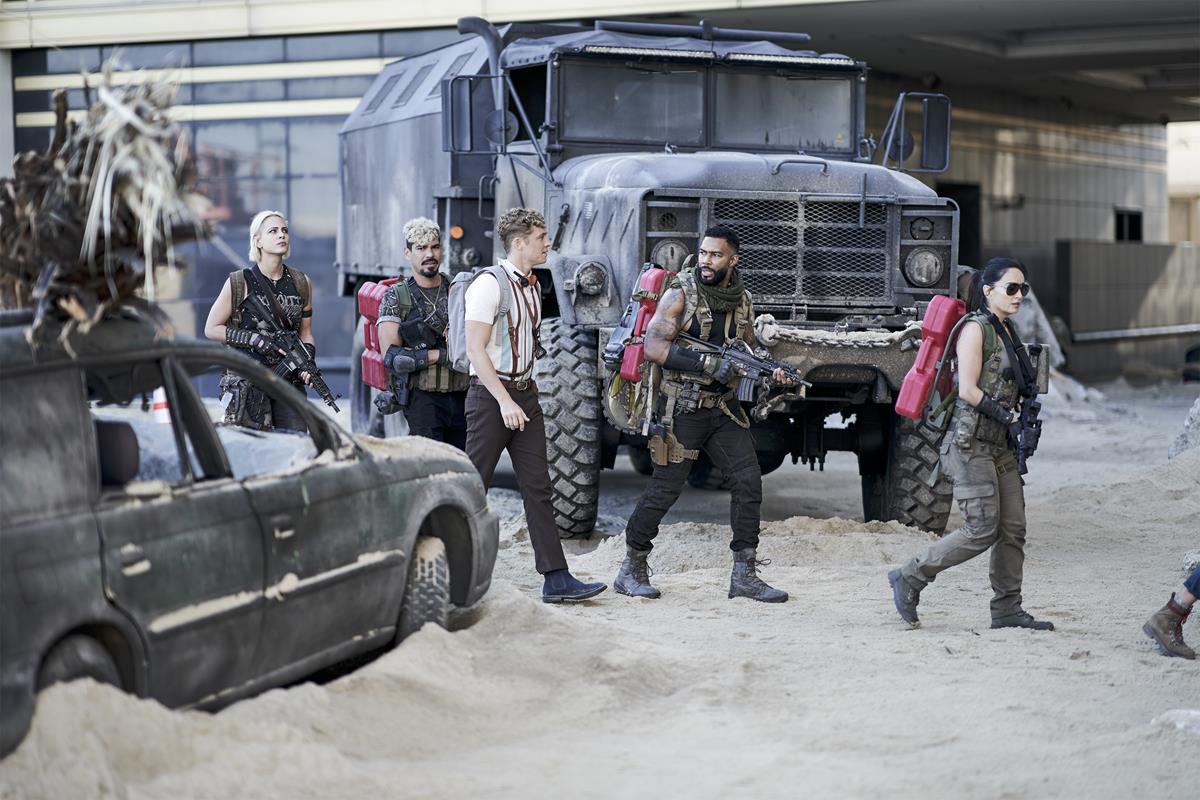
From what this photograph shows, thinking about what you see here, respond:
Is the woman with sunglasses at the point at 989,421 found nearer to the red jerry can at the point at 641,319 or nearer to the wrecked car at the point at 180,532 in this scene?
the red jerry can at the point at 641,319

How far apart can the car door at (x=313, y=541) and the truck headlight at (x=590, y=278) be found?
3.61 meters

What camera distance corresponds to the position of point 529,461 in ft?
25.2

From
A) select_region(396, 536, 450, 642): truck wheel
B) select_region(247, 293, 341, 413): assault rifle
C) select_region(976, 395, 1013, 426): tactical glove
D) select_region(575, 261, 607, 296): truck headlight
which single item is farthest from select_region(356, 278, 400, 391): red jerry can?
select_region(976, 395, 1013, 426): tactical glove

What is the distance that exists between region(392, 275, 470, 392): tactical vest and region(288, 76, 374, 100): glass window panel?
12.0 metres

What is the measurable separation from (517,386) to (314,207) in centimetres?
1373

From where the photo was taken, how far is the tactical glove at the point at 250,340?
7.94 m

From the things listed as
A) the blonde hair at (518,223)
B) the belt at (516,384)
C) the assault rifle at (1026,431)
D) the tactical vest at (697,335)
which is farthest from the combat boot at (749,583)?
the blonde hair at (518,223)

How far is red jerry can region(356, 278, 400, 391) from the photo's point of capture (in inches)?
356

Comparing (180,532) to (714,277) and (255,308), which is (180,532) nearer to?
(255,308)

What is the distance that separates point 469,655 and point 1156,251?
24.6 m

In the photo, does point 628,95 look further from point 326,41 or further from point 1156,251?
point 1156,251

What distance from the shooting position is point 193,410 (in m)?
5.21

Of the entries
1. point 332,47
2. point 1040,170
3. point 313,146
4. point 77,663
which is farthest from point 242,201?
point 77,663

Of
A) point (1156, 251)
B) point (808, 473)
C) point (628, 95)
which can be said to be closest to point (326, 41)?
point (808, 473)
